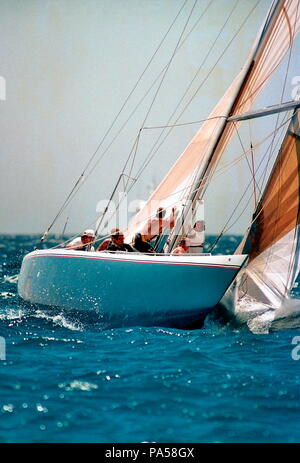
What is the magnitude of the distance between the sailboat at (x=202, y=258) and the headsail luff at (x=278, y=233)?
2 cm

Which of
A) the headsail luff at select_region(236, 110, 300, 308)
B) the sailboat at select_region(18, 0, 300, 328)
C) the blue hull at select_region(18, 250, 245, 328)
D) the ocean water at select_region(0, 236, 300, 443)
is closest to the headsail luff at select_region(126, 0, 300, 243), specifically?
the sailboat at select_region(18, 0, 300, 328)

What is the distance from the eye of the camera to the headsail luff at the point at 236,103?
10867 millimetres

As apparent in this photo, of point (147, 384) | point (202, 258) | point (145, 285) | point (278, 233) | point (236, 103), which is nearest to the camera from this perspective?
point (147, 384)

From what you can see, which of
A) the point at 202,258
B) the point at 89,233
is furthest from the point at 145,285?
the point at 89,233

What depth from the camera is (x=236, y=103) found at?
36.3 ft

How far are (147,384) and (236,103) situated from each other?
6542mm

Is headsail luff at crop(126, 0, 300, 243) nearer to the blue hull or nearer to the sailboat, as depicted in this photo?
the sailboat

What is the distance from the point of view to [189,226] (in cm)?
1121

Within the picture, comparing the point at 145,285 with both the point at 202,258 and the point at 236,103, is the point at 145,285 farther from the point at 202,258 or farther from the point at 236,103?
the point at 236,103

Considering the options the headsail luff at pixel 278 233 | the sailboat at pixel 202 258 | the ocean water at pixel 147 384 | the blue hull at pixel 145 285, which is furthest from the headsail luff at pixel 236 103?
the ocean water at pixel 147 384

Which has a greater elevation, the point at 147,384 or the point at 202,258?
the point at 202,258

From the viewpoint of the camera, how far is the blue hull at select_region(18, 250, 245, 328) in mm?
9383

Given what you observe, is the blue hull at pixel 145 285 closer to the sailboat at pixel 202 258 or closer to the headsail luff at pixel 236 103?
the sailboat at pixel 202 258

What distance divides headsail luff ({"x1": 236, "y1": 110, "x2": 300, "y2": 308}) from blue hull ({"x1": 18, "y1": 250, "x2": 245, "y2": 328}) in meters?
1.56
